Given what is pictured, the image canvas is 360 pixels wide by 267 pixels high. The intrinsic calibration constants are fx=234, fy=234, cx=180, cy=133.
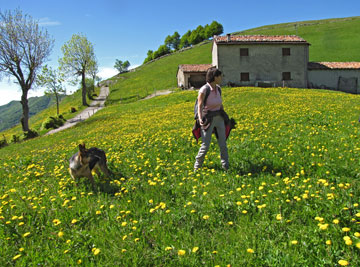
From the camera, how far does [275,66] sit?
37.3 metres

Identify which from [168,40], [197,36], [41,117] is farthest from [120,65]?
[41,117]

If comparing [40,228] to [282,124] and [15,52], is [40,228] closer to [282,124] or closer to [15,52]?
[282,124]

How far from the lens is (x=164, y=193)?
4742 mm

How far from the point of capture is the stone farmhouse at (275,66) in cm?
3619

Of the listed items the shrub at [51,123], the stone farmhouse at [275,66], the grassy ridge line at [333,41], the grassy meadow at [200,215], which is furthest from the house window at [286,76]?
the shrub at [51,123]

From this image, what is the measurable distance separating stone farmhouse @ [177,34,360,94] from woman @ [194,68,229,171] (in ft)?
108

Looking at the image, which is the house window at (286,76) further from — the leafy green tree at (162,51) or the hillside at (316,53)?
the leafy green tree at (162,51)

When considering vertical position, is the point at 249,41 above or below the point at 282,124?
above

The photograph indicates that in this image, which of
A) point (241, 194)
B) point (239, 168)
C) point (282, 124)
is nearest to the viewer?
point (241, 194)

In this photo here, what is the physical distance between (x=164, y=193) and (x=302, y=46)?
4053 centimetres

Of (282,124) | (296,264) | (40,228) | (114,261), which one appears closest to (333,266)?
(296,264)

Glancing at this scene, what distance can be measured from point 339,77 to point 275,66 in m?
9.65

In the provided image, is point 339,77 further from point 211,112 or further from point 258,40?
point 211,112

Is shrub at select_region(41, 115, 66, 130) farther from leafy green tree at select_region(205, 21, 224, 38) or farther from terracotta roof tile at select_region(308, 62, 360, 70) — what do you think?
leafy green tree at select_region(205, 21, 224, 38)
